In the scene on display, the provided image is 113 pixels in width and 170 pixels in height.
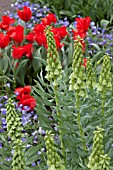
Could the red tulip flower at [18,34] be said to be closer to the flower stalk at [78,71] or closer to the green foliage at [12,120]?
the flower stalk at [78,71]

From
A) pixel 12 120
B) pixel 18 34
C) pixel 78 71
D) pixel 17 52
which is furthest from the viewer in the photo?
pixel 18 34

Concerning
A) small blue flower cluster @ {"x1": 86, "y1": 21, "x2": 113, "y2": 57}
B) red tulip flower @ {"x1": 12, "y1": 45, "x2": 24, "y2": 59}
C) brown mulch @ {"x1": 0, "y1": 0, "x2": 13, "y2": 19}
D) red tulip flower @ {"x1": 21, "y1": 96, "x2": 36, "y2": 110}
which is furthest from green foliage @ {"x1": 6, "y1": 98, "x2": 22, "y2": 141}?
brown mulch @ {"x1": 0, "y1": 0, "x2": 13, "y2": 19}

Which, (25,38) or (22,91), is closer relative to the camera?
(22,91)

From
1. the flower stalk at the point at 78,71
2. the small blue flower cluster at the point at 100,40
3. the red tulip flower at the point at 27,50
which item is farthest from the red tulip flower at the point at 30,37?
the flower stalk at the point at 78,71

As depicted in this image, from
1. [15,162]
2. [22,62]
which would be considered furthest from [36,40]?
[15,162]

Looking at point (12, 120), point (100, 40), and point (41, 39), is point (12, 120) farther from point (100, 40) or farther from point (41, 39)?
point (100, 40)

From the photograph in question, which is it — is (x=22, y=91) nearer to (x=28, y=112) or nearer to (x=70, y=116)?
(x=28, y=112)

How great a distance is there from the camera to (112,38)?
4.60 m

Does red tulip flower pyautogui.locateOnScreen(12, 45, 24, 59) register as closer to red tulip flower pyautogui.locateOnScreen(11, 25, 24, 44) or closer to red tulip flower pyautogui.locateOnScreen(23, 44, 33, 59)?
red tulip flower pyautogui.locateOnScreen(23, 44, 33, 59)

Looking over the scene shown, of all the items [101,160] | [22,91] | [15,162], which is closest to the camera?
[101,160]

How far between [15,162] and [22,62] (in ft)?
7.45

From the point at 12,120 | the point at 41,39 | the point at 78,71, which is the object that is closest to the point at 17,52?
the point at 41,39

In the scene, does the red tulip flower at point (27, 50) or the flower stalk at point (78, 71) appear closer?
the flower stalk at point (78, 71)

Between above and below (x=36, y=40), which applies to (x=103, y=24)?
below
